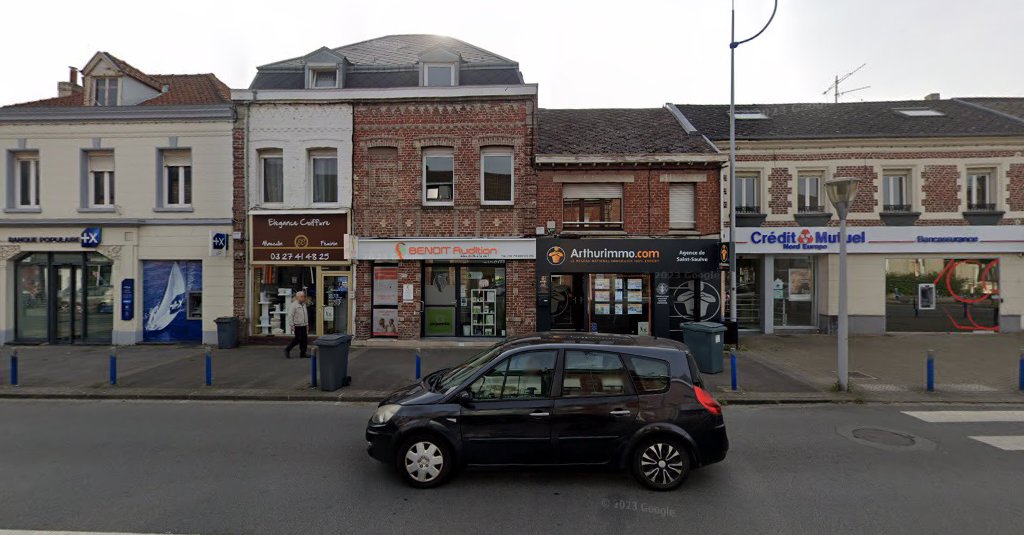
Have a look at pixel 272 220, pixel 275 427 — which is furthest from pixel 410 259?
pixel 275 427

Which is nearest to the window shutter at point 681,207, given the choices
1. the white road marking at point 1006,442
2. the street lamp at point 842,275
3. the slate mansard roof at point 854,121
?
the slate mansard roof at point 854,121

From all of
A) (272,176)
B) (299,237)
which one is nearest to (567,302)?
(299,237)

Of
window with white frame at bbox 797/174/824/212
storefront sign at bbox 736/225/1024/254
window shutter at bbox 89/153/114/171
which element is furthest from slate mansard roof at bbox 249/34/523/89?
window with white frame at bbox 797/174/824/212

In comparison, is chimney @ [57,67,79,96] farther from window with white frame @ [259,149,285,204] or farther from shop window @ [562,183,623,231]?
shop window @ [562,183,623,231]

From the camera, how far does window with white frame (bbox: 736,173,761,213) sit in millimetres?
14547

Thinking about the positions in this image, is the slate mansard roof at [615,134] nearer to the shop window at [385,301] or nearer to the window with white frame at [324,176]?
the shop window at [385,301]

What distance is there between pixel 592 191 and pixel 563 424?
9816mm

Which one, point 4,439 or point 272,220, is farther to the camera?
point 272,220

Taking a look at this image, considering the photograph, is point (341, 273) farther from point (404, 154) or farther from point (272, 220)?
point (404, 154)

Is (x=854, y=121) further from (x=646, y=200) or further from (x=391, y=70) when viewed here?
(x=391, y=70)

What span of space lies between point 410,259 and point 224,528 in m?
9.28

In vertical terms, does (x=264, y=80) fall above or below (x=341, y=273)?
above

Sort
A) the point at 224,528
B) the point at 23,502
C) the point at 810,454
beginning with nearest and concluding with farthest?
the point at 224,528 → the point at 23,502 → the point at 810,454

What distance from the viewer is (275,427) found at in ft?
21.0
